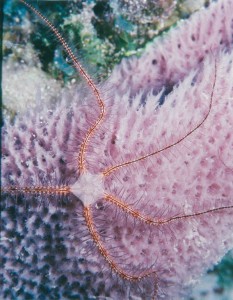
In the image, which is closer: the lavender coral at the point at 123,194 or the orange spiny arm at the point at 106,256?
the orange spiny arm at the point at 106,256

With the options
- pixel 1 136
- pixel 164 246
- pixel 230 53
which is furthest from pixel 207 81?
pixel 1 136

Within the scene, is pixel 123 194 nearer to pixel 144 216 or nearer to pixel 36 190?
pixel 144 216

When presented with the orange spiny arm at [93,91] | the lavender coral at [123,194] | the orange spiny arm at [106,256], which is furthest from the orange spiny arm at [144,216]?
the orange spiny arm at [93,91]

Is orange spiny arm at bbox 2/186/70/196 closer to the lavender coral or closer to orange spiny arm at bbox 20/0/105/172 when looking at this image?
the lavender coral

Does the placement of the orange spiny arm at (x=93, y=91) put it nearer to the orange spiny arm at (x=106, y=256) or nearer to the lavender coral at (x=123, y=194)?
the lavender coral at (x=123, y=194)

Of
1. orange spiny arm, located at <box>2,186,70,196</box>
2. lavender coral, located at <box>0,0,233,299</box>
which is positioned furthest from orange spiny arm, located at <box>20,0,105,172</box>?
orange spiny arm, located at <box>2,186,70,196</box>

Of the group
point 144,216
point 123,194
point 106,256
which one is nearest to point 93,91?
point 123,194

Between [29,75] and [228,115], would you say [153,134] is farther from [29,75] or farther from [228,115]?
[29,75]

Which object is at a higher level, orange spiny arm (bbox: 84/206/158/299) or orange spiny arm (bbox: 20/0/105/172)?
orange spiny arm (bbox: 20/0/105/172)
